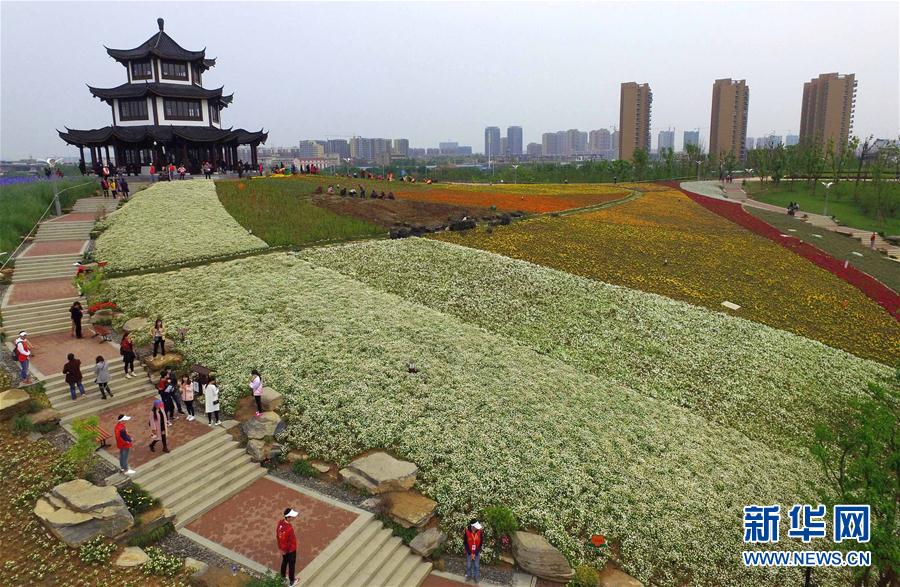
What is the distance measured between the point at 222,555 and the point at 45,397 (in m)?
11.3

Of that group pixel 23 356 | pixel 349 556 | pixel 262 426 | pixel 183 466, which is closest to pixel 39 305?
pixel 23 356

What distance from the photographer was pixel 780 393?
25219mm

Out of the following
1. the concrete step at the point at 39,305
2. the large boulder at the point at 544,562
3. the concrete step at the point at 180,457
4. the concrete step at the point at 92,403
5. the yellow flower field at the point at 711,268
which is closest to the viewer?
the large boulder at the point at 544,562

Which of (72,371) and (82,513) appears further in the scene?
(72,371)

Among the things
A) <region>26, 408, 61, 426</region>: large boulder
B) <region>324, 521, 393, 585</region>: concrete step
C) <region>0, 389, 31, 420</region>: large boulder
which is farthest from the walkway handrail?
<region>324, 521, 393, 585</region>: concrete step

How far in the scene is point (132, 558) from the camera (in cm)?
1374

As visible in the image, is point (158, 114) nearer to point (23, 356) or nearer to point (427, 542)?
point (23, 356)

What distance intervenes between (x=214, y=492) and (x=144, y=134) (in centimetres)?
5866

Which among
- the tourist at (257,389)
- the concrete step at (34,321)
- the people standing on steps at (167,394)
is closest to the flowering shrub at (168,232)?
the concrete step at (34,321)

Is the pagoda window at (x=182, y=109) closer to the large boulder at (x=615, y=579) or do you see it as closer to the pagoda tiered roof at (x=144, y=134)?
the pagoda tiered roof at (x=144, y=134)

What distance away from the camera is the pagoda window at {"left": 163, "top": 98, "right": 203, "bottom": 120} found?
214 feet

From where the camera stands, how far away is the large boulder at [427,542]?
49.8ft

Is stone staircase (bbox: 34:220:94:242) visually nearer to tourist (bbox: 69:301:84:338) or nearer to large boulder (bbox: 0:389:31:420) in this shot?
tourist (bbox: 69:301:84:338)

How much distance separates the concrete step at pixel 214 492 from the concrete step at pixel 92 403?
6.01 meters
